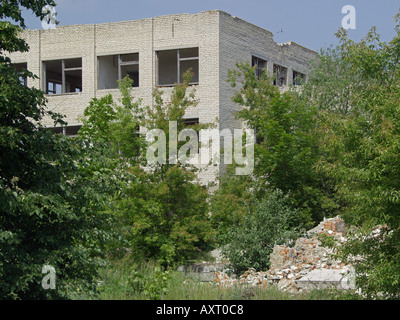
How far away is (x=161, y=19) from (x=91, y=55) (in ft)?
15.7

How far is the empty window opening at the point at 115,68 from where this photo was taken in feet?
110

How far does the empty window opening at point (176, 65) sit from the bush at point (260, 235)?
11.9 meters

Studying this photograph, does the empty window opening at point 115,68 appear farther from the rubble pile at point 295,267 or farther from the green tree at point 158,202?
the rubble pile at point 295,267

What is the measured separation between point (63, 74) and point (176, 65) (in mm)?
6622

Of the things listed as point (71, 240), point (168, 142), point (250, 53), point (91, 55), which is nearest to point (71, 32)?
point (91, 55)

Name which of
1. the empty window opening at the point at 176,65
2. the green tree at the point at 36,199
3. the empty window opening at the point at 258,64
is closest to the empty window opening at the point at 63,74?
the empty window opening at the point at 176,65

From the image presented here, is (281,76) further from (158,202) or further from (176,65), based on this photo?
(158,202)

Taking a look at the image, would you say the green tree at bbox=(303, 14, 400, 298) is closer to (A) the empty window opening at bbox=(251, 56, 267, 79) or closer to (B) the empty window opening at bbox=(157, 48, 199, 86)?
(B) the empty window opening at bbox=(157, 48, 199, 86)

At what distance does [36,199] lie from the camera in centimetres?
1027

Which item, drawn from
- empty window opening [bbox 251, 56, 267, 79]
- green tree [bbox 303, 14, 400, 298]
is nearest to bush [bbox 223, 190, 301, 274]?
green tree [bbox 303, 14, 400, 298]

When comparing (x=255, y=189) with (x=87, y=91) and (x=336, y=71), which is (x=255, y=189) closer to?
(x=336, y=71)

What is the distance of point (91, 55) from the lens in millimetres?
33688

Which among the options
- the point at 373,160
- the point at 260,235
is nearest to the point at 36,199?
Answer: the point at 373,160

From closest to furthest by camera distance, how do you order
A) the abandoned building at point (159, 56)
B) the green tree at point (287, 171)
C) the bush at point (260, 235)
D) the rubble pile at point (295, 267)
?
the rubble pile at point (295, 267) < the bush at point (260, 235) < the green tree at point (287, 171) < the abandoned building at point (159, 56)
